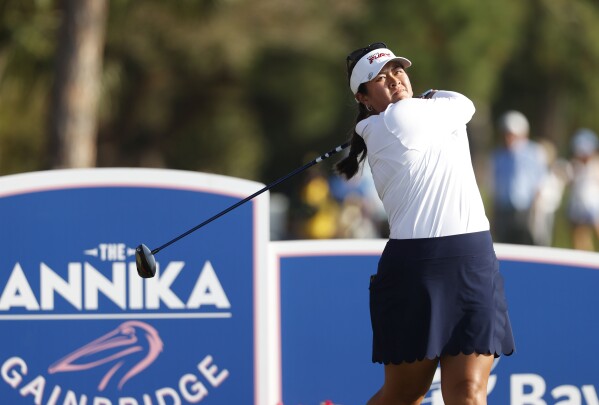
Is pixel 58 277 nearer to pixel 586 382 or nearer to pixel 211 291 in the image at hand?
pixel 211 291

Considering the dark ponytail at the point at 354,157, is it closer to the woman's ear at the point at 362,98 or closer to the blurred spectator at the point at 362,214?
the woman's ear at the point at 362,98

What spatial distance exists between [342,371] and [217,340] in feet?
2.09

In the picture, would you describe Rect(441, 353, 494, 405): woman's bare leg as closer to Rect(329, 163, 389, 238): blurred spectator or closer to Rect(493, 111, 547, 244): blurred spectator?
Rect(493, 111, 547, 244): blurred spectator

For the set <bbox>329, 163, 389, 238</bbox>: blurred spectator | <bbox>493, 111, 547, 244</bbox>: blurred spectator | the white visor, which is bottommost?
the white visor

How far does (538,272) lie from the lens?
6.73 m

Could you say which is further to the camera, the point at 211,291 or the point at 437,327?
the point at 211,291

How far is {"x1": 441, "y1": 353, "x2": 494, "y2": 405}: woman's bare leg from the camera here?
5.30 meters

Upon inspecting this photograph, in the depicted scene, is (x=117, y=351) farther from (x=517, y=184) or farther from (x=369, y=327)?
(x=517, y=184)

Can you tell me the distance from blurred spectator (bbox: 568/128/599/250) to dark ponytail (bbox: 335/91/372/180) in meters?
10.5

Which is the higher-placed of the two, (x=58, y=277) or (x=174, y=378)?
(x=58, y=277)

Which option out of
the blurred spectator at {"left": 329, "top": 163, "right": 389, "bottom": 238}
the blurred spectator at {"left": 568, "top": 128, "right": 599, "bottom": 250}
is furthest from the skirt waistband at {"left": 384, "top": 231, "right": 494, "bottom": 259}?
the blurred spectator at {"left": 329, "top": 163, "right": 389, "bottom": 238}

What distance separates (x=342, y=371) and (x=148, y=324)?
976 millimetres

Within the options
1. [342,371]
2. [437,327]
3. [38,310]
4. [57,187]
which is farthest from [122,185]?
[437,327]

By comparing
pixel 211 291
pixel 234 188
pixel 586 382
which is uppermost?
pixel 234 188
